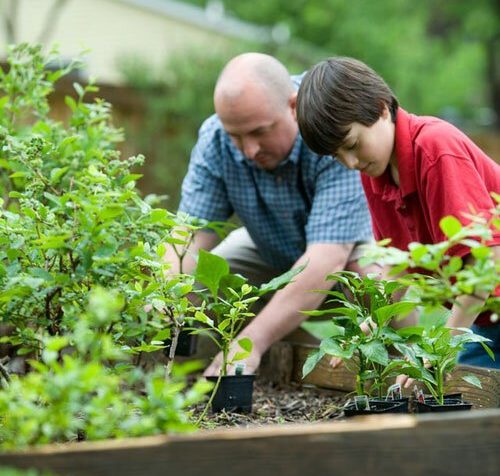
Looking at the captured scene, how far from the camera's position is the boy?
3166mm

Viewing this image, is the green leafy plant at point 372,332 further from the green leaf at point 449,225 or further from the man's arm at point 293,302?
the man's arm at point 293,302

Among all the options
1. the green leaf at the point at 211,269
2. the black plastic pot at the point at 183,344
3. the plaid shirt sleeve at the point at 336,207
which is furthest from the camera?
the plaid shirt sleeve at the point at 336,207

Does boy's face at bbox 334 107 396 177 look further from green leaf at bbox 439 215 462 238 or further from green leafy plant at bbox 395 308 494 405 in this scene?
green leaf at bbox 439 215 462 238

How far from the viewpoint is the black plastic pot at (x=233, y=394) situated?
3.40 meters

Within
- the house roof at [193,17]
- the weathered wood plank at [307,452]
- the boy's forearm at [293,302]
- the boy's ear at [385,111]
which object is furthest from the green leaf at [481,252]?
the house roof at [193,17]

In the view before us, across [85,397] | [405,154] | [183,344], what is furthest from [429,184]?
[85,397]

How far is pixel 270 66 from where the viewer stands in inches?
173

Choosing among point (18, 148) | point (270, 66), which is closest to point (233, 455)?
point (18, 148)

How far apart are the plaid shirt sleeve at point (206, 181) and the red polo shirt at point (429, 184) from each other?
1.09 metres

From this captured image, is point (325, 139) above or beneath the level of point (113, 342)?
above

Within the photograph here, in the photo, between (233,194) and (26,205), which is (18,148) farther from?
(233,194)

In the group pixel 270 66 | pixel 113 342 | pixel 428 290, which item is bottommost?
pixel 113 342

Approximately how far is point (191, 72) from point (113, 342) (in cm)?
1059

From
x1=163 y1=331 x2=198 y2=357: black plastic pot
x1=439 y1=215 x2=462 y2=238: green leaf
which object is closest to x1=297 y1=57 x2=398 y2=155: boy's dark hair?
x1=163 y1=331 x2=198 y2=357: black plastic pot
